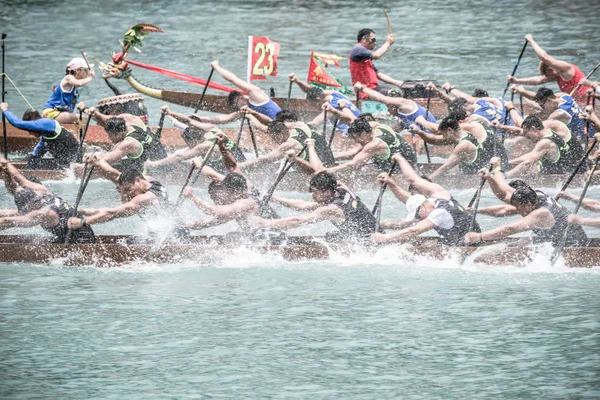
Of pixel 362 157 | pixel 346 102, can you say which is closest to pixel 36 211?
pixel 362 157

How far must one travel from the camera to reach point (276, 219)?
13.8m

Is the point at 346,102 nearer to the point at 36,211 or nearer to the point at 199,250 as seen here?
the point at 199,250

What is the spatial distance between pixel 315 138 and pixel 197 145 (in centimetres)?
150

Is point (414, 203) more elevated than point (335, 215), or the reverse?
point (414, 203)

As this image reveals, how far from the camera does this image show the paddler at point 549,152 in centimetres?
1633

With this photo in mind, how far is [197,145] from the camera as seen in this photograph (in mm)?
17047

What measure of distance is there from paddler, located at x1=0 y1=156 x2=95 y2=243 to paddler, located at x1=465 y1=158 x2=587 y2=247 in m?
3.86

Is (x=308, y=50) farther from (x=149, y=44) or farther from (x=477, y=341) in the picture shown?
(x=477, y=341)

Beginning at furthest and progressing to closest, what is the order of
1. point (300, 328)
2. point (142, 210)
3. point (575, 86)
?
point (575, 86)
point (142, 210)
point (300, 328)

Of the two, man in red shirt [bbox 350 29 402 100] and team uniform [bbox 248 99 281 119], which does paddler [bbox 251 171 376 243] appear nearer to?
team uniform [bbox 248 99 281 119]

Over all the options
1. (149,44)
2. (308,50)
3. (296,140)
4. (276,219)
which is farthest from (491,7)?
(276,219)

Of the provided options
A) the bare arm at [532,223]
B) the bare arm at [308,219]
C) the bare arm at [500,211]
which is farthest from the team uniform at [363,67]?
the bare arm at [532,223]

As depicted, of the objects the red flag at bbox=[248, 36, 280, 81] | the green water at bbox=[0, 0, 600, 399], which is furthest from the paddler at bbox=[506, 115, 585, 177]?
the red flag at bbox=[248, 36, 280, 81]

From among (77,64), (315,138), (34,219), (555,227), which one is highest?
(555,227)
